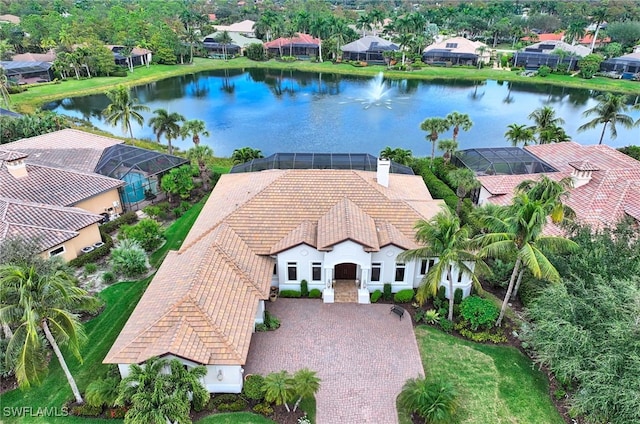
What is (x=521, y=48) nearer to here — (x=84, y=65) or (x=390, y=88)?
(x=390, y=88)

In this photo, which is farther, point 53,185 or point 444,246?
point 53,185

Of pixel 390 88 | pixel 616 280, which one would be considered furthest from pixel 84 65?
pixel 616 280

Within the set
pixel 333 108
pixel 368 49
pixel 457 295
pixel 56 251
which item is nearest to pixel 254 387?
pixel 457 295

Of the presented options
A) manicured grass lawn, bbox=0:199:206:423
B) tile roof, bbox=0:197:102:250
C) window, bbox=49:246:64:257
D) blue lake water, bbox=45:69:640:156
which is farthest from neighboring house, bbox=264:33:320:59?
window, bbox=49:246:64:257

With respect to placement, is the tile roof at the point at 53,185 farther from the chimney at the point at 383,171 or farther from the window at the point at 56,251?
the chimney at the point at 383,171

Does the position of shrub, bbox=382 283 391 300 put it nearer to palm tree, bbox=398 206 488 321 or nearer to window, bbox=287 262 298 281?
palm tree, bbox=398 206 488 321

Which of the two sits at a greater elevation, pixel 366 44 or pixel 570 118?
pixel 366 44

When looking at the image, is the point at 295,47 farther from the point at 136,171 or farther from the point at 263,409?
the point at 263,409
